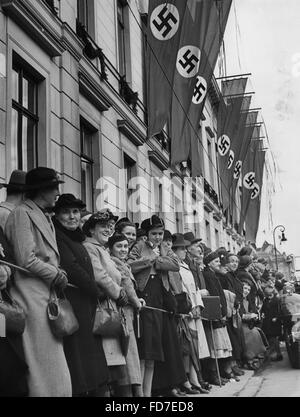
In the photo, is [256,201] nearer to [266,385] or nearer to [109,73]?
[109,73]

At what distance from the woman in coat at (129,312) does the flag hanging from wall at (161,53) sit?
145 inches

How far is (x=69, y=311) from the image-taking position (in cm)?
403

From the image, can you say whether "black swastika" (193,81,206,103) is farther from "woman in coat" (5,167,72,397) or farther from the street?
"woman in coat" (5,167,72,397)

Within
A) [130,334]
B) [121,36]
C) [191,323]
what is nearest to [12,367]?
Result: [130,334]

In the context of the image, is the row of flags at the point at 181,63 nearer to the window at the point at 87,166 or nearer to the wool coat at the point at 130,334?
the window at the point at 87,166

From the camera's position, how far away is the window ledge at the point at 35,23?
24.8 feet

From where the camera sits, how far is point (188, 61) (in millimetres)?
9172

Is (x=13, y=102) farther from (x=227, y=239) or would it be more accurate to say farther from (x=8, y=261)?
(x=227, y=239)

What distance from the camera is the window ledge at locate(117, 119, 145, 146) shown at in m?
11.9

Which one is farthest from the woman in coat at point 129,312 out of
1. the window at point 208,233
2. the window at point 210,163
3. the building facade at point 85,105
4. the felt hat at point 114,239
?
the window at point 210,163

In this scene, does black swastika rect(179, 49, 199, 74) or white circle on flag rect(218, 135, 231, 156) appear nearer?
black swastika rect(179, 49, 199, 74)

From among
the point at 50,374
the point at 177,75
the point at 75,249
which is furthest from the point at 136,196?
the point at 50,374

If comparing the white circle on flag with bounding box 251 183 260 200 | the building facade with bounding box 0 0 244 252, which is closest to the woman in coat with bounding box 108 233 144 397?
the building facade with bounding box 0 0 244 252

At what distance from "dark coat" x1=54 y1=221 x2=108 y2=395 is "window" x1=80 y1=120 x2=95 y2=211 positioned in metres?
5.71
